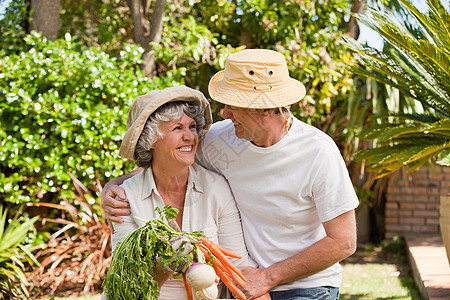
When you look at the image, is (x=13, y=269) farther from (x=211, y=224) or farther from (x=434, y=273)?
(x=434, y=273)

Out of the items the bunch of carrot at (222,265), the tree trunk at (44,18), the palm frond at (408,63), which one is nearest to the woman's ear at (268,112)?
the bunch of carrot at (222,265)

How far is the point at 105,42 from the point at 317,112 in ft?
8.78

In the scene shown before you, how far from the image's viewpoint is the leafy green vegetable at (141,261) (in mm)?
2113

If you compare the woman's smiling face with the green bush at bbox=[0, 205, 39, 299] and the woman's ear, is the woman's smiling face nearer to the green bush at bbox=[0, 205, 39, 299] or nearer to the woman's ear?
the woman's ear

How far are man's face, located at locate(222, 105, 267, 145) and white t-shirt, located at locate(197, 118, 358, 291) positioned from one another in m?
0.09

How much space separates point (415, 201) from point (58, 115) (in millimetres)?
5132

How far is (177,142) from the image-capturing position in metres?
2.66

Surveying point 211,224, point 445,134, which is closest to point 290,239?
point 211,224

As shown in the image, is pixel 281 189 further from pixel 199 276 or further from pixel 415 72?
pixel 415 72

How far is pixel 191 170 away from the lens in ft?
9.39

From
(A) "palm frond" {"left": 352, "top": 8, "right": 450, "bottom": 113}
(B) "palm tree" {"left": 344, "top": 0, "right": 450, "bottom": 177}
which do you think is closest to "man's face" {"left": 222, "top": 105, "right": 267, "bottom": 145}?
(B) "palm tree" {"left": 344, "top": 0, "right": 450, "bottom": 177}

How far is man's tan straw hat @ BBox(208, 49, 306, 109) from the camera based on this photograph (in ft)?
8.48

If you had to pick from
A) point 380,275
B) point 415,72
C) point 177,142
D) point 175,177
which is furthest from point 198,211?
point 380,275

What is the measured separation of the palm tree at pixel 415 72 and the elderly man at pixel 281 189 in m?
1.82
